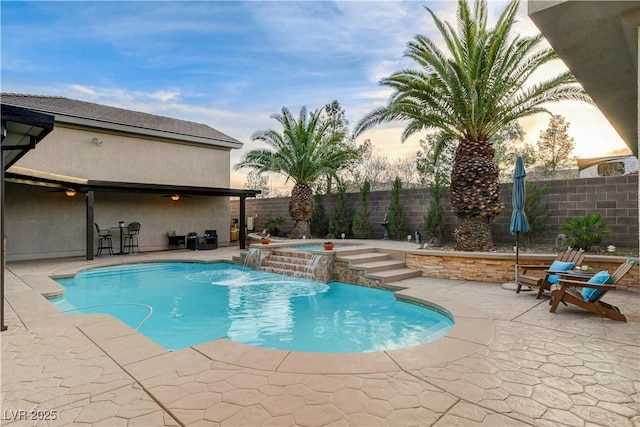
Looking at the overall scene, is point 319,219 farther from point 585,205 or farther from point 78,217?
point 585,205

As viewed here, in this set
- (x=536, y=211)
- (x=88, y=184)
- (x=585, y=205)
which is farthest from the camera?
(x=88, y=184)

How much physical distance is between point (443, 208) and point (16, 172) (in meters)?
14.1

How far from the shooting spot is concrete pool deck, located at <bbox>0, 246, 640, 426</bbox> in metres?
2.79

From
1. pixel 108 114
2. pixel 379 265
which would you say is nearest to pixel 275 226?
pixel 108 114

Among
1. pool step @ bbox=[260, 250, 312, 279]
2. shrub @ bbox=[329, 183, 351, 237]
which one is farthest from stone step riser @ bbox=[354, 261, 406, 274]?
shrub @ bbox=[329, 183, 351, 237]

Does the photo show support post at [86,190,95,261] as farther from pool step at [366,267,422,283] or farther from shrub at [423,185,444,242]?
shrub at [423,185,444,242]

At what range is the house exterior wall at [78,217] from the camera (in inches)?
514

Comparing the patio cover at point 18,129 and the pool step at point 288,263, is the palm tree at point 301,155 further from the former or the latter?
the patio cover at point 18,129

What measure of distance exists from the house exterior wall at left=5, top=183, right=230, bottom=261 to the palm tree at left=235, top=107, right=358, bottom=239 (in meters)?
4.14

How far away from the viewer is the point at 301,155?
1711 cm

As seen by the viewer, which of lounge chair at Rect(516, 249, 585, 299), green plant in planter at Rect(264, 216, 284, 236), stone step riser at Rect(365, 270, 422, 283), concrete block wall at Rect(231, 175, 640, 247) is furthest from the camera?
green plant in planter at Rect(264, 216, 284, 236)

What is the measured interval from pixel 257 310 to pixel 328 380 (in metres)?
4.22

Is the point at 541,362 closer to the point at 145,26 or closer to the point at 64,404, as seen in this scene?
the point at 64,404

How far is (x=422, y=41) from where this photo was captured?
9875 millimetres
